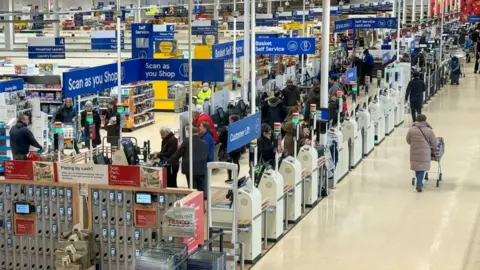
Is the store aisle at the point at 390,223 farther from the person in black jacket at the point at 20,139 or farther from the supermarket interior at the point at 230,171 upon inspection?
the person in black jacket at the point at 20,139

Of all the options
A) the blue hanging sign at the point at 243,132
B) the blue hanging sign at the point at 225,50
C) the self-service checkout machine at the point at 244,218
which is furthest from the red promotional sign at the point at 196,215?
the blue hanging sign at the point at 225,50

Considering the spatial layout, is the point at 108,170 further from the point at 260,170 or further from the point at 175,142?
the point at 175,142

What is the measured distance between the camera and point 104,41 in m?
25.0

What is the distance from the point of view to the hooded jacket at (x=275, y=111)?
15984mm

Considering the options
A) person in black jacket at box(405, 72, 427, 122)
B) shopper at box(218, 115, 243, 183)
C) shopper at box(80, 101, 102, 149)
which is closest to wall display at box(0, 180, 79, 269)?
shopper at box(218, 115, 243, 183)

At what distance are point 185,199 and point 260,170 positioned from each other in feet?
9.35

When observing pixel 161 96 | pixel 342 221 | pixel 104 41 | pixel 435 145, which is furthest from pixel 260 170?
pixel 104 41

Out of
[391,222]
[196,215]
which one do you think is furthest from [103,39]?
[196,215]

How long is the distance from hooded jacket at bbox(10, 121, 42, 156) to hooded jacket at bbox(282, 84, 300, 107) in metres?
5.82

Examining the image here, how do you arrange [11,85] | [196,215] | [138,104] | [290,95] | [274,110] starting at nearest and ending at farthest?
[196,215]
[274,110]
[11,85]
[290,95]
[138,104]

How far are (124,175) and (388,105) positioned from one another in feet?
34.5

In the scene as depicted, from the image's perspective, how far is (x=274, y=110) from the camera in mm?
16031

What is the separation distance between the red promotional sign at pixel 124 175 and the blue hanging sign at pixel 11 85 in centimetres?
821

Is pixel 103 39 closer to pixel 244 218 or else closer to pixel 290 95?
pixel 290 95
